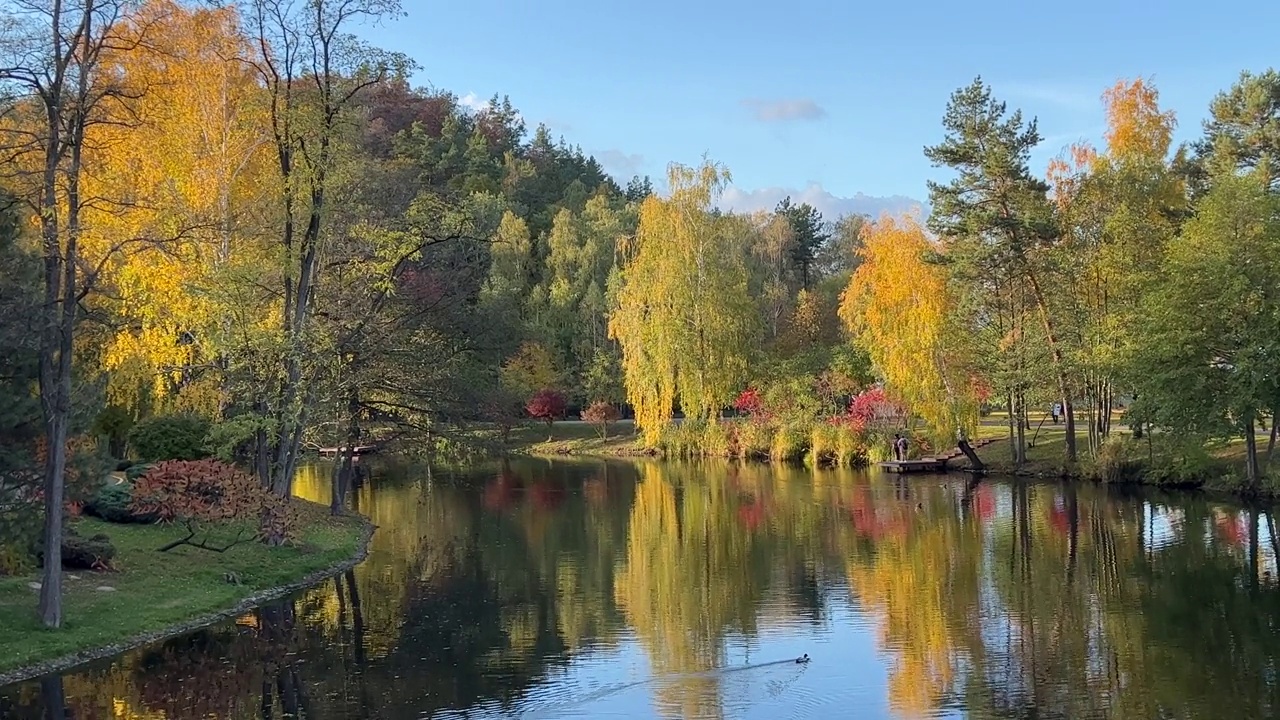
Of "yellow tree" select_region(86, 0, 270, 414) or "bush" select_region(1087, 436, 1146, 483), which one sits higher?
"yellow tree" select_region(86, 0, 270, 414)

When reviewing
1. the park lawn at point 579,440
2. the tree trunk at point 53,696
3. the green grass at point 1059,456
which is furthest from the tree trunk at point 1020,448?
the tree trunk at point 53,696

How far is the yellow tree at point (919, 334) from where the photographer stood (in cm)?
4300

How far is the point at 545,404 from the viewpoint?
203 feet

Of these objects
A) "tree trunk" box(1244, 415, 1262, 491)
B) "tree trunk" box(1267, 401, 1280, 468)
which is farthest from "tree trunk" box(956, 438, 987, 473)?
"tree trunk" box(1244, 415, 1262, 491)

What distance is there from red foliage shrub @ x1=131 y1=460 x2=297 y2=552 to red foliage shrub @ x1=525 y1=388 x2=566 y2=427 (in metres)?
38.4

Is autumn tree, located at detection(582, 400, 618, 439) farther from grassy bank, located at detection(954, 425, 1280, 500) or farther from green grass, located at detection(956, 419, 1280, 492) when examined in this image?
grassy bank, located at detection(954, 425, 1280, 500)

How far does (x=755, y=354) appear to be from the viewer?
182ft

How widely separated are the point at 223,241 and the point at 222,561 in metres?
7.32

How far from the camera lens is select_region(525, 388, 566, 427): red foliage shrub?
2415 inches

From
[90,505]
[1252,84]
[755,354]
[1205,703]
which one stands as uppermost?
[1252,84]

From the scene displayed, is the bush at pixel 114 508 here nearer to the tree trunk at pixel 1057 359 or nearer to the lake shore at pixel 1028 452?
the lake shore at pixel 1028 452

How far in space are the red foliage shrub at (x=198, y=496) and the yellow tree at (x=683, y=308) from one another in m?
30.8

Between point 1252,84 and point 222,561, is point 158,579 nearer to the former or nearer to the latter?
point 222,561

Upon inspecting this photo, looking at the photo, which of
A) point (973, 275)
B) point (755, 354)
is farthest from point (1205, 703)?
point (755, 354)
